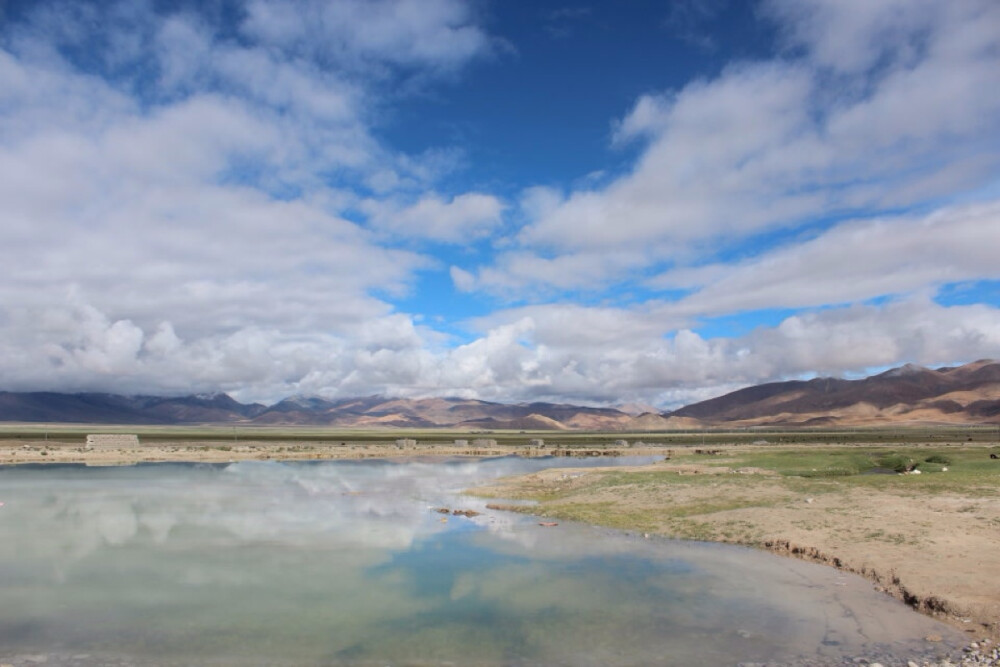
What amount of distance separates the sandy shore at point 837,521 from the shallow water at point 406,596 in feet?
3.84

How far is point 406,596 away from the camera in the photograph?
58.4 feet

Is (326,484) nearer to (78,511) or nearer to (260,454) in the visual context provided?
(78,511)

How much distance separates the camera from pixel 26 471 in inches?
2180

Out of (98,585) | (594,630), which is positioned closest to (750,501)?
(594,630)

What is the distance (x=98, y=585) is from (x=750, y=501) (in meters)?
28.2

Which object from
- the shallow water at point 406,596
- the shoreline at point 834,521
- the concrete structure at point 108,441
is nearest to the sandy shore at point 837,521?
the shoreline at point 834,521

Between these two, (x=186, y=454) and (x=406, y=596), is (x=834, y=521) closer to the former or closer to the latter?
(x=406, y=596)

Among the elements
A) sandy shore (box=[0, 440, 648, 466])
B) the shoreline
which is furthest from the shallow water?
sandy shore (box=[0, 440, 648, 466])

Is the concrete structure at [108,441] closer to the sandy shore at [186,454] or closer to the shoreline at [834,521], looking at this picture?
the sandy shore at [186,454]

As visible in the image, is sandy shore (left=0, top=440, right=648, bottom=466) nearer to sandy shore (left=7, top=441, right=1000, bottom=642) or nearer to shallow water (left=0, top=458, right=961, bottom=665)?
shallow water (left=0, top=458, right=961, bottom=665)

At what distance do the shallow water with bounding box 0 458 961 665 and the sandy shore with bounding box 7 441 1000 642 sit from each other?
1170mm

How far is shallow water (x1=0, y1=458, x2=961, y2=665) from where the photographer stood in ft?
44.4

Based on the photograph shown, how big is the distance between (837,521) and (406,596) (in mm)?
18533

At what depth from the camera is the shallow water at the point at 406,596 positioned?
13.5 m
